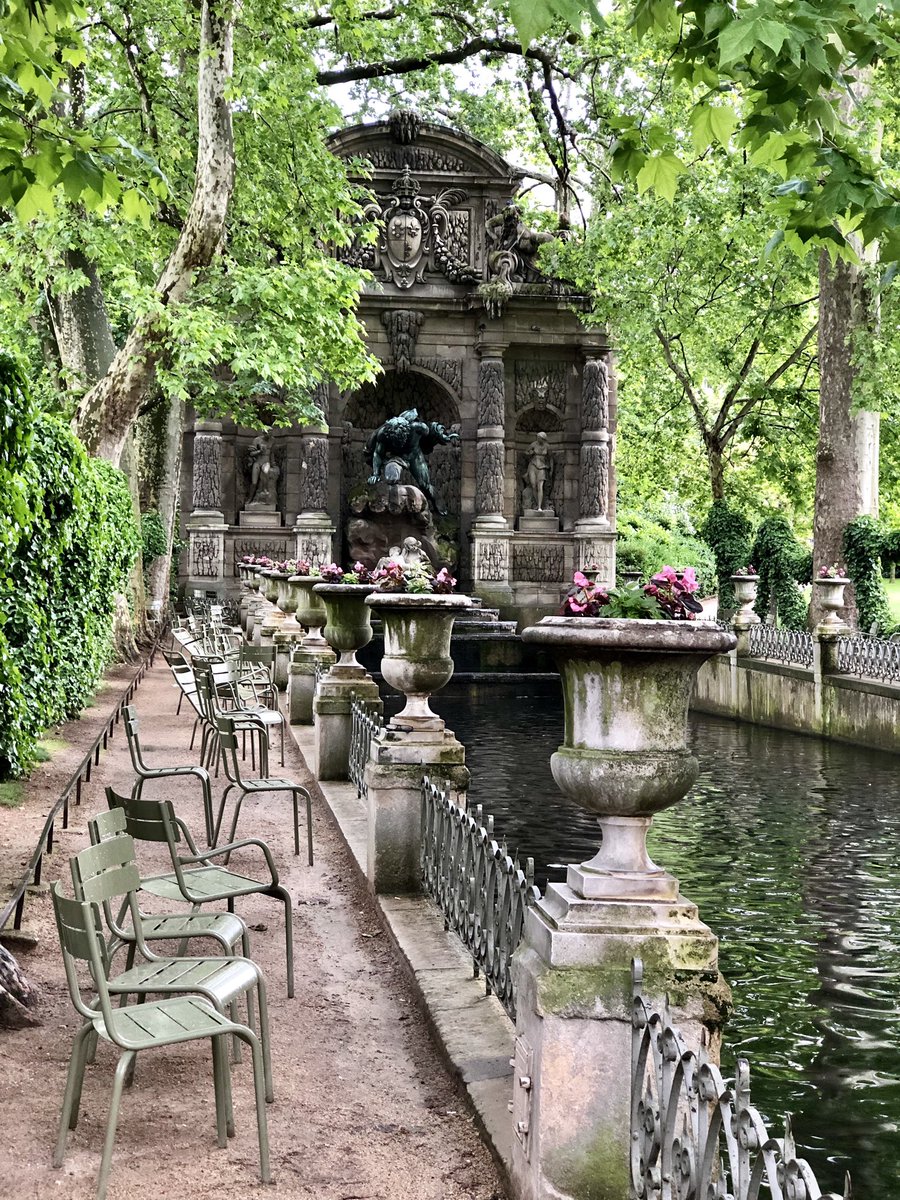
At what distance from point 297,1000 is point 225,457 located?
27735 millimetres

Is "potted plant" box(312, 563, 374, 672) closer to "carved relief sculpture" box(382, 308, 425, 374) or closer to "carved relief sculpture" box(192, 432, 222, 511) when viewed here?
"carved relief sculpture" box(192, 432, 222, 511)

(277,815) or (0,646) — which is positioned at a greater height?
(0,646)

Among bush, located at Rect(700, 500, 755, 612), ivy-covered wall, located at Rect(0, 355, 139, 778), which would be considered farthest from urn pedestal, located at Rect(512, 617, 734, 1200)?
bush, located at Rect(700, 500, 755, 612)

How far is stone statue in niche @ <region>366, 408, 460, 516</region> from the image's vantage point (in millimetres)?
31531

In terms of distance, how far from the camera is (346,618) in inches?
443

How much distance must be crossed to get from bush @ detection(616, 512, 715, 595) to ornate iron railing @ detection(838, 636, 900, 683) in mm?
24187

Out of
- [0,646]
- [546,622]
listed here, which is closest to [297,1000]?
[546,622]

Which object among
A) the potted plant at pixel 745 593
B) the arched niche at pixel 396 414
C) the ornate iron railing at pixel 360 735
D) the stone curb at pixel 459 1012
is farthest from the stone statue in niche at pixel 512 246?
the stone curb at pixel 459 1012

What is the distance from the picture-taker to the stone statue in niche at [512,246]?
32.4 m

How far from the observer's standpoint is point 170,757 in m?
12.7

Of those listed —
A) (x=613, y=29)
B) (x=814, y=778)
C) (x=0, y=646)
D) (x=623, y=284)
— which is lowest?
(x=814, y=778)

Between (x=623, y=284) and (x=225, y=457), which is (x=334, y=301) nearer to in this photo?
(x=623, y=284)

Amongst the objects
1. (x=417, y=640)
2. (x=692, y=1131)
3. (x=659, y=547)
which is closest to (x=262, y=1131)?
(x=692, y=1131)

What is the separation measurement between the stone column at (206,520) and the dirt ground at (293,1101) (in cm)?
2479
